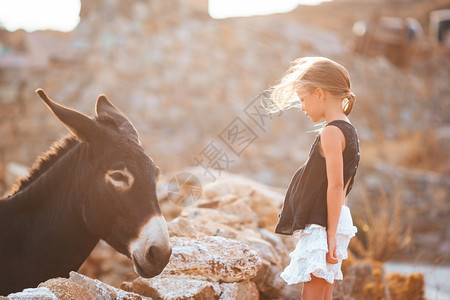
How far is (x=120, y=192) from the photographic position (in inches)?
104

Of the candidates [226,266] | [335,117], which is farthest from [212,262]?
[335,117]

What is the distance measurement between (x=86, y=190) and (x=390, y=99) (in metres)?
20.2

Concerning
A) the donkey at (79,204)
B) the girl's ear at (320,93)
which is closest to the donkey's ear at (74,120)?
the donkey at (79,204)

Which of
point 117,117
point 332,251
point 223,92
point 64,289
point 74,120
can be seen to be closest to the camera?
point 64,289

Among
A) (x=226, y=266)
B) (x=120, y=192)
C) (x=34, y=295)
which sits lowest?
(x=34, y=295)

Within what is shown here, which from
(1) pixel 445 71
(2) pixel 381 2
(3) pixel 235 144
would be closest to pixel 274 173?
(3) pixel 235 144

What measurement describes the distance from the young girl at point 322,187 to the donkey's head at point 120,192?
0.73 m

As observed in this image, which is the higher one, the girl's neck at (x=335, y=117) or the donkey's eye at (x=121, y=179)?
the girl's neck at (x=335, y=117)

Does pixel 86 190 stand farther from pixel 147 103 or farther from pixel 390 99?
pixel 390 99

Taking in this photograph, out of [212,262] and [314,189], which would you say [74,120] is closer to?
[212,262]

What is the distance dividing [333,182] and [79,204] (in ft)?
4.92

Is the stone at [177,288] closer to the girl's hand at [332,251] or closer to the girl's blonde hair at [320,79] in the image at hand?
the girl's hand at [332,251]

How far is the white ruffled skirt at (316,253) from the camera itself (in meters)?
2.40

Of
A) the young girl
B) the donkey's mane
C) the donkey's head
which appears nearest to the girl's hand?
the young girl
